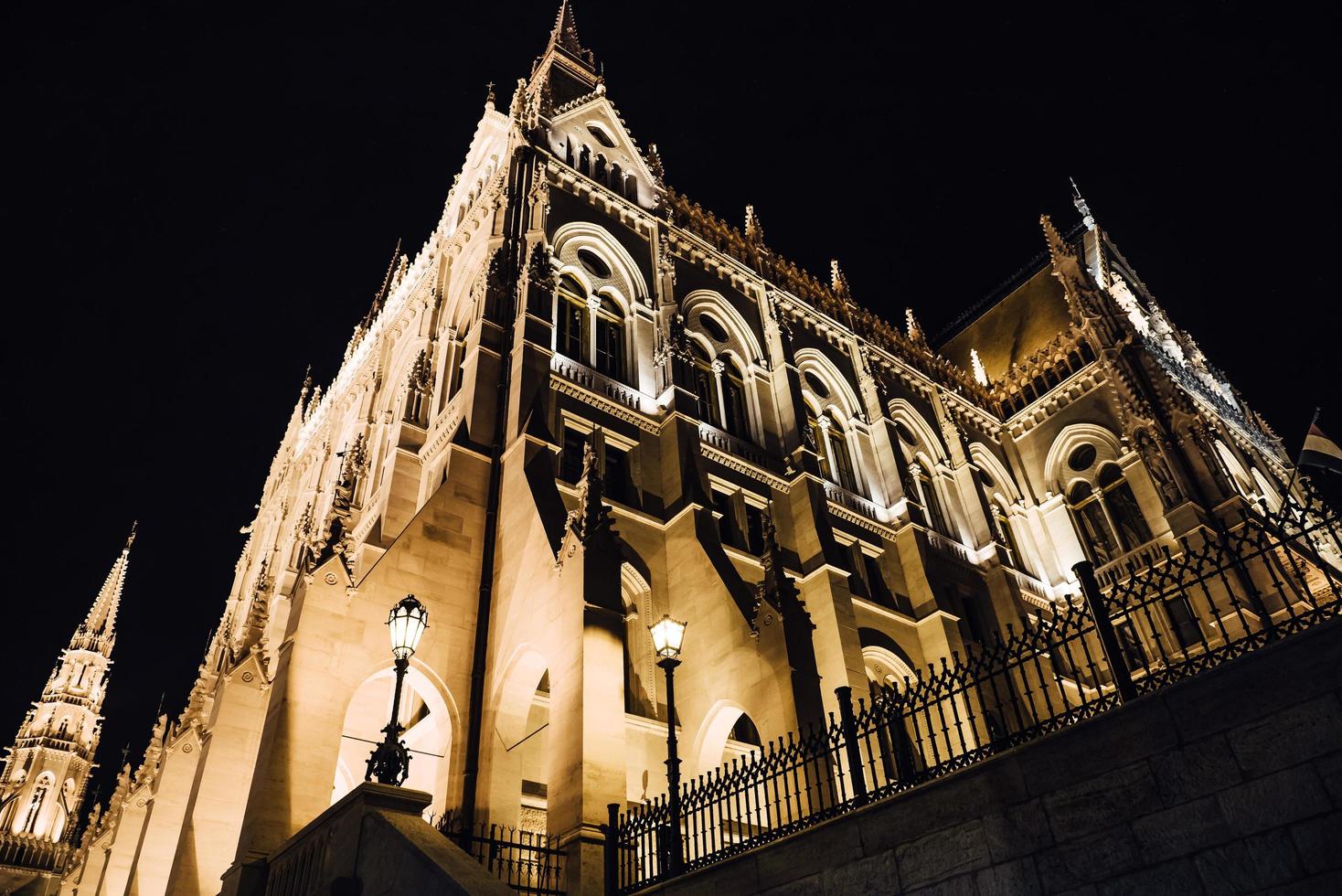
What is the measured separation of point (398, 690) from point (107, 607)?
194 ft

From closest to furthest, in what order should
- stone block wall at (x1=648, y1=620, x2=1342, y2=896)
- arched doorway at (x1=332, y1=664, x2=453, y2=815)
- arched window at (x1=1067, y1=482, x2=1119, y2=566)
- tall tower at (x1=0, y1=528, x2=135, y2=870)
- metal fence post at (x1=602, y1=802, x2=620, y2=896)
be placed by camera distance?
stone block wall at (x1=648, y1=620, x2=1342, y2=896)
metal fence post at (x1=602, y1=802, x2=620, y2=896)
arched doorway at (x1=332, y1=664, x2=453, y2=815)
arched window at (x1=1067, y1=482, x2=1119, y2=566)
tall tower at (x1=0, y1=528, x2=135, y2=870)

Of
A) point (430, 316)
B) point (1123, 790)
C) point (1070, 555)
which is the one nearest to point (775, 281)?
point (430, 316)

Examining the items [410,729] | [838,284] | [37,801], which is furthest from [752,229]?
[37,801]

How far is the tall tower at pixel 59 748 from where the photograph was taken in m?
45.4

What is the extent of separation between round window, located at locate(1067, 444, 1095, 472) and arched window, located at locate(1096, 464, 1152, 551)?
30.2 inches

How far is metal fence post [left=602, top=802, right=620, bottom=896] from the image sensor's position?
11320mm

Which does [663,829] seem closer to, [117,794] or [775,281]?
[117,794]

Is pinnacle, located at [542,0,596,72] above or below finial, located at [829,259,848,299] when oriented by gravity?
above

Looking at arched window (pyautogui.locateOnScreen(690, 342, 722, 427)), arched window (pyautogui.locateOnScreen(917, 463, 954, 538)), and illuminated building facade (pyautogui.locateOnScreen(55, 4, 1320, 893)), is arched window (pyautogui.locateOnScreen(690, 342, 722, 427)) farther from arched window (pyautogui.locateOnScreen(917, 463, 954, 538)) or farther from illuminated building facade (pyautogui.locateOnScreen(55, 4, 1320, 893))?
arched window (pyautogui.locateOnScreen(917, 463, 954, 538))

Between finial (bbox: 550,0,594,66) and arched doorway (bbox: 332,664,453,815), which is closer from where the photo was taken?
arched doorway (bbox: 332,664,453,815)

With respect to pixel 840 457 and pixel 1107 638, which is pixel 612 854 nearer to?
pixel 1107 638

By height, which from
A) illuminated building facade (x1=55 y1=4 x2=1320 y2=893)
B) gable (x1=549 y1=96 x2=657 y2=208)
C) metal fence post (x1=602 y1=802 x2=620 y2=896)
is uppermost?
gable (x1=549 y1=96 x2=657 y2=208)

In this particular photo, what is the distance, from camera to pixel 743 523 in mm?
24328

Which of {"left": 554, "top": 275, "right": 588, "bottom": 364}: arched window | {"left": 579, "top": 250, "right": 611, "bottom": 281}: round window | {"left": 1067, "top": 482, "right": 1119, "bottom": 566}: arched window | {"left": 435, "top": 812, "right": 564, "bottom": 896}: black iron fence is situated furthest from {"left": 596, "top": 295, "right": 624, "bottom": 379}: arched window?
{"left": 1067, "top": 482, "right": 1119, "bottom": 566}: arched window
